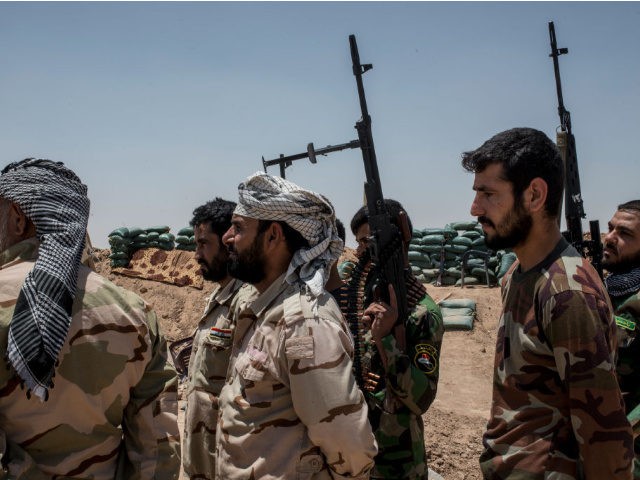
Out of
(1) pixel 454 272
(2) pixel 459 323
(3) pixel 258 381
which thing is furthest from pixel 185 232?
(3) pixel 258 381

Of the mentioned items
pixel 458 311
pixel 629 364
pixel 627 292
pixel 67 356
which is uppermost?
pixel 67 356

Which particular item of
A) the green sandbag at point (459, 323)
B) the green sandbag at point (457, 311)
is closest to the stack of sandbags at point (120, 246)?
the green sandbag at point (457, 311)

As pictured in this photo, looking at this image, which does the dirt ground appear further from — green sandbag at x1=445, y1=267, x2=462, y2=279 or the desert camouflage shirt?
the desert camouflage shirt

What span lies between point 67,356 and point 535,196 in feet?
5.46

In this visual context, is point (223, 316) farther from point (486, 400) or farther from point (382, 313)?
point (486, 400)

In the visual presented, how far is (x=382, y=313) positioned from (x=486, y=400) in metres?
6.58

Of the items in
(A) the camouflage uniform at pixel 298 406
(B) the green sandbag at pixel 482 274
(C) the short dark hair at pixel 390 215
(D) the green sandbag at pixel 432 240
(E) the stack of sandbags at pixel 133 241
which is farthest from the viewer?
(E) the stack of sandbags at pixel 133 241

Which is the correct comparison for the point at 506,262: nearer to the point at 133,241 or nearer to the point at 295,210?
the point at 133,241

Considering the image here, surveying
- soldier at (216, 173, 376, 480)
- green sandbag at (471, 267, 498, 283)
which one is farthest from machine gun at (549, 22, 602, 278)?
green sandbag at (471, 267, 498, 283)

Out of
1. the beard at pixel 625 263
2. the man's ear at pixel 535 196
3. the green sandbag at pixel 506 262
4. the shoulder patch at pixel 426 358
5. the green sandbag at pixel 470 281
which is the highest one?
the man's ear at pixel 535 196

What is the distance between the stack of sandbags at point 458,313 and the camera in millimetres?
11836

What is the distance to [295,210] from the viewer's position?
2439 mm

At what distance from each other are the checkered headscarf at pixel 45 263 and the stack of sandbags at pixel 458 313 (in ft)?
33.2

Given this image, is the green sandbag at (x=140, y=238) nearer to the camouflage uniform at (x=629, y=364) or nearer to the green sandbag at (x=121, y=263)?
the green sandbag at (x=121, y=263)
